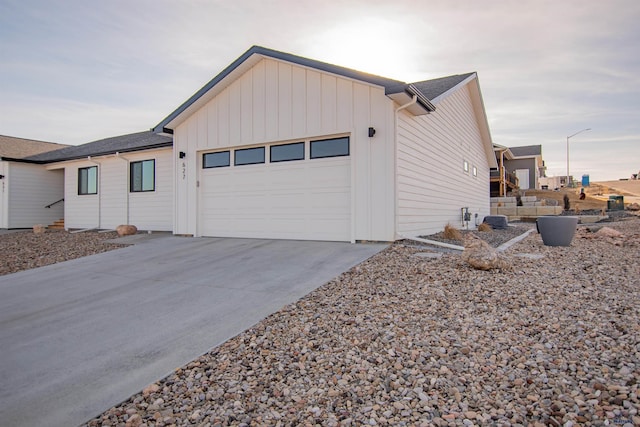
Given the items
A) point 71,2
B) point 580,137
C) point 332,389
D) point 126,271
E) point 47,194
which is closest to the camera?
point 332,389

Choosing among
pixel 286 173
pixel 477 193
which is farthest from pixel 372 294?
pixel 477 193

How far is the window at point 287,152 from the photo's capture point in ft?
26.8

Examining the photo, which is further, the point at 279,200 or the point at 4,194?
the point at 4,194

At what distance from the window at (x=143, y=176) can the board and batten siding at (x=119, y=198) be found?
0.16 metres

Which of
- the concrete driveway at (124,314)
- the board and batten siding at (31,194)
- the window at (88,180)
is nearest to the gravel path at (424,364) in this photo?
the concrete driveway at (124,314)

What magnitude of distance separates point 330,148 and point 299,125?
92cm

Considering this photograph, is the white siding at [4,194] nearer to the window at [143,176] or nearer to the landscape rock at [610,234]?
the window at [143,176]

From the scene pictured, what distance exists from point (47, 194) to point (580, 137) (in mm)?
36516

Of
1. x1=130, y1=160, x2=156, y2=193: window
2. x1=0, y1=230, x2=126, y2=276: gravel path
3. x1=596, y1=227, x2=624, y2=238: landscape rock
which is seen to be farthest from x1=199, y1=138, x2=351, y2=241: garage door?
x1=596, y1=227, x2=624, y2=238: landscape rock

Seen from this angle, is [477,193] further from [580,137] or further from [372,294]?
[580,137]

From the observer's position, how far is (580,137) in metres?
29.2

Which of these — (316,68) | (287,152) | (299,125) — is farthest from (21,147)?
(316,68)

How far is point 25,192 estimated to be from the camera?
599 inches

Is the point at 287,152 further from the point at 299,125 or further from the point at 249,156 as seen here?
the point at 249,156
